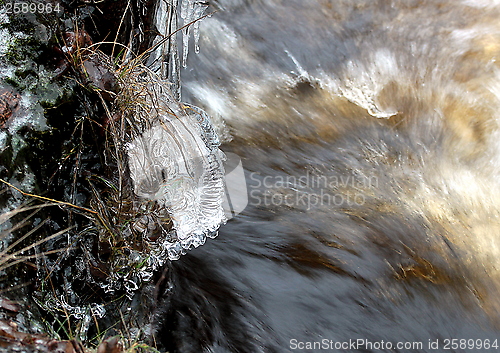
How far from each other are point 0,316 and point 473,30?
5.46 m

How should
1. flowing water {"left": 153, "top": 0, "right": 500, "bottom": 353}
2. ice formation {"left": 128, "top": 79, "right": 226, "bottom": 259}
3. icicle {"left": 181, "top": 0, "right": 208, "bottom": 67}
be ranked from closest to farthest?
ice formation {"left": 128, "top": 79, "right": 226, "bottom": 259} → flowing water {"left": 153, "top": 0, "right": 500, "bottom": 353} → icicle {"left": 181, "top": 0, "right": 208, "bottom": 67}

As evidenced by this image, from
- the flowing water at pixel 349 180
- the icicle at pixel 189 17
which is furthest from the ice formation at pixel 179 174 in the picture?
Answer: the icicle at pixel 189 17

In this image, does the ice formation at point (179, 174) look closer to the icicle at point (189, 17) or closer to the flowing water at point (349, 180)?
the flowing water at point (349, 180)

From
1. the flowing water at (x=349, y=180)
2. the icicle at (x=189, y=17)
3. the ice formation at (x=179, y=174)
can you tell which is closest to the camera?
the ice formation at (x=179, y=174)

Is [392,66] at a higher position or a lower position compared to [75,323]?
higher

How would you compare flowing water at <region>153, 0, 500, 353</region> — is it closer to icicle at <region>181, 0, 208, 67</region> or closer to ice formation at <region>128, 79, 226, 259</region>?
icicle at <region>181, 0, 208, 67</region>

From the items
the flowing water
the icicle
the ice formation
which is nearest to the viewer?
the ice formation

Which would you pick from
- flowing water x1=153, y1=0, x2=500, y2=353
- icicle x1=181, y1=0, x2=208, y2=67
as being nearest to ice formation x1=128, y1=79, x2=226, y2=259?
flowing water x1=153, y1=0, x2=500, y2=353

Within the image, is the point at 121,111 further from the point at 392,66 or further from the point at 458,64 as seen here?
the point at 458,64

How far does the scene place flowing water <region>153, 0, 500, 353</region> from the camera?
322 centimetres

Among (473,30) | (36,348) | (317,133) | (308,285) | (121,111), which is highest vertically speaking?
(473,30)

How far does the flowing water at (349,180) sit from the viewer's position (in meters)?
3.22

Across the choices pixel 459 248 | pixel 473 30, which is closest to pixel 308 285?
pixel 459 248

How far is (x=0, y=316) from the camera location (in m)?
2.18
